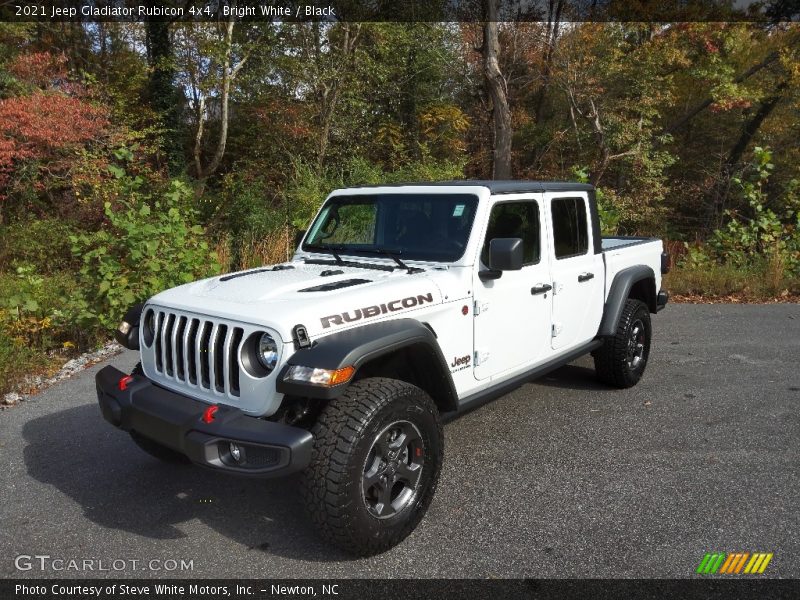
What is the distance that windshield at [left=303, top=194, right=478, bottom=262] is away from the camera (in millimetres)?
3854

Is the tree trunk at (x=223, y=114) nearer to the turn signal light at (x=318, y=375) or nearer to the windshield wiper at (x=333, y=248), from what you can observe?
the windshield wiper at (x=333, y=248)

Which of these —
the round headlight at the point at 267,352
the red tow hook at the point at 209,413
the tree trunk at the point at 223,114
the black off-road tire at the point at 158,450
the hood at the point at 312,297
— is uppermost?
the tree trunk at the point at 223,114

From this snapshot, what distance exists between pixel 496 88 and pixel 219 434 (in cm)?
1423

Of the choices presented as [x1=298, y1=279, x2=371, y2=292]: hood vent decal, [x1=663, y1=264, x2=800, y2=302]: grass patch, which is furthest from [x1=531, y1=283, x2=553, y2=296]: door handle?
[x1=663, y1=264, x2=800, y2=302]: grass patch

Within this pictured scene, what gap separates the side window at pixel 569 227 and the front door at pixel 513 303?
0.23 metres

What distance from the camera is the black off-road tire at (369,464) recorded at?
2.71m

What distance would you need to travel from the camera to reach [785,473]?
3.75 meters

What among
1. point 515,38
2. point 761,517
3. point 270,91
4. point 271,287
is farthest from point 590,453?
point 515,38

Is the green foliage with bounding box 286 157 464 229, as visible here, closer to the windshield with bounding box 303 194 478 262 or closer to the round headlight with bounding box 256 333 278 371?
the windshield with bounding box 303 194 478 262

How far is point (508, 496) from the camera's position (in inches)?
139

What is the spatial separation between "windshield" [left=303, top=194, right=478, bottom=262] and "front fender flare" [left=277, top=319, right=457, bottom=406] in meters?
0.74

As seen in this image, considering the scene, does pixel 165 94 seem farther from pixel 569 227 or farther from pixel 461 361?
pixel 461 361

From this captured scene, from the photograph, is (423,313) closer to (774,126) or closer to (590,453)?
(590,453)

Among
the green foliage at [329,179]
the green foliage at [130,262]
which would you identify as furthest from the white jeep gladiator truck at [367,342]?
the green foliage at [329,179]
